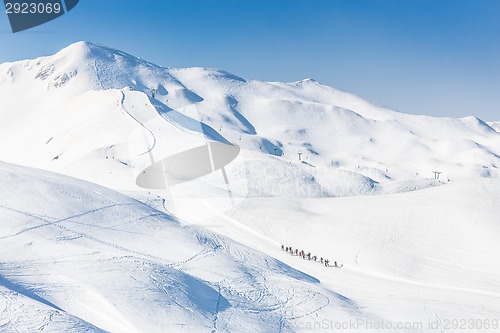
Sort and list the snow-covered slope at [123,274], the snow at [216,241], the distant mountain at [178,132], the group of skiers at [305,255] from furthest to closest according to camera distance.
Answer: the distant mountain at [178,132] → the group of skiers at [305,255] → the snow at [216,241] → the snow-covered slope at [123,274]

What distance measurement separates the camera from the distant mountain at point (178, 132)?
74.4m

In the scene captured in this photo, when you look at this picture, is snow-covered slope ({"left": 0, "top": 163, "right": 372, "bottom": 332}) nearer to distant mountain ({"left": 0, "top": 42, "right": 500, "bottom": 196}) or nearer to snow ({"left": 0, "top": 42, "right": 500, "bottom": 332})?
snow ({"left": 0, "top": 42, "right": 500, "bottom": 332})

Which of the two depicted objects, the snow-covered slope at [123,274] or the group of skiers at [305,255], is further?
the group of skiers at [305,255]

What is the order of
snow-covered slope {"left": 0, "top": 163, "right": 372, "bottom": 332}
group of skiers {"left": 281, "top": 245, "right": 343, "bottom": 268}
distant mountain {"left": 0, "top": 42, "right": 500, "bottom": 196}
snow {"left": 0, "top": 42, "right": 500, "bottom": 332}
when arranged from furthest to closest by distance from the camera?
distant mountain {"left": 0, "top": 42, "right": 500, "bottom": 196}
group of skiers {"left": 281, "top": 245, "right": 343, "bottom": 268}
snow {"left": 0, "top": 42, "right": 500, "bottom": 332}
snow-covered slope {"left": 0, "top": 163, "right": 372, "bottom": 332}

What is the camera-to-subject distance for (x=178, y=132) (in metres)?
83.6

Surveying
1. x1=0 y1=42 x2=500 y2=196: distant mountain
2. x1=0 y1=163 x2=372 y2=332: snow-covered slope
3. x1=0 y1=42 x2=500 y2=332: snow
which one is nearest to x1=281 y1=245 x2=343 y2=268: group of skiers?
x1=0 y1=42 x2=500 y2=332: snow

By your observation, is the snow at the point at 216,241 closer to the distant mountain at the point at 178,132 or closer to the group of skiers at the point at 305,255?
the distant mountain at the point at 178,132

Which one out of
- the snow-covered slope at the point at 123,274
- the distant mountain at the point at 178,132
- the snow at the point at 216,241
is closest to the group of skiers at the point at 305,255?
the snow at the point at 216,241

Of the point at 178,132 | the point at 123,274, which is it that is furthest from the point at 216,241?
the point at 178,132

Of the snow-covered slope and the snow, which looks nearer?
the snow-covered slope

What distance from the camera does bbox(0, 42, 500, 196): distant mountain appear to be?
74.4 meters

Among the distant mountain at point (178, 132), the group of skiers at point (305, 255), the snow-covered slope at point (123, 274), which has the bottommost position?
the distant mountain at point (178, 132)

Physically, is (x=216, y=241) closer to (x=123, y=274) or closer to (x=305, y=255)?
(x=305, y=255)

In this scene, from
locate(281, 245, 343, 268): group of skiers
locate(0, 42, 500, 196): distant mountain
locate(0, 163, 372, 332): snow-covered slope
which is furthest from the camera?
locate(0, 42, 500, 196): distant mountain
